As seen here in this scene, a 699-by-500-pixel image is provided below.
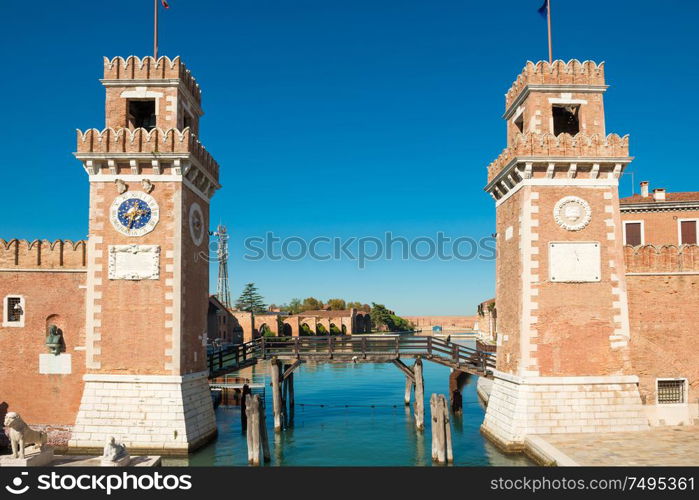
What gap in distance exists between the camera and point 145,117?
24891 mm

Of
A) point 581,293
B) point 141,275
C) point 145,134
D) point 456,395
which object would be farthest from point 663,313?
point 145,134

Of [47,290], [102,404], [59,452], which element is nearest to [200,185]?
[47,290]

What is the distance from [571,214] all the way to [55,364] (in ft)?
66.3

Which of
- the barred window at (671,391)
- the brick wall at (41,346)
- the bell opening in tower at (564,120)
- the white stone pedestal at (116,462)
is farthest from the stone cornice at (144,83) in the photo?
the barred window at (671,391)

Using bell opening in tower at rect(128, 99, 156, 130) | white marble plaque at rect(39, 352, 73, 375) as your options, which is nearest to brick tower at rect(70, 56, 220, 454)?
white marble plaque at rect(39, 352, 73, 375)

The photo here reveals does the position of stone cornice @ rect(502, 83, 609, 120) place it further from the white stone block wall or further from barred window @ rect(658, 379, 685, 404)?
barred window @ rect(658, 379, 685, 404)

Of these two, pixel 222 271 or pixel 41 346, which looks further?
pixel 222 271

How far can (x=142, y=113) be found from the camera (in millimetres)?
24719

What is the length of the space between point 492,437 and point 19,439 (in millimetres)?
15850

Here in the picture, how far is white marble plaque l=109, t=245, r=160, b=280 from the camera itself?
68.8 feet

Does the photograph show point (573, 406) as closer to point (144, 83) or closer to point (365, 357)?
point (365, 357)

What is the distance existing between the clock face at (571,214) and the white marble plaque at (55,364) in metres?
19.1

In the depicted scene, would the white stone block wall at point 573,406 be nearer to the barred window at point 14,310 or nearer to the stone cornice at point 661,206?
the stone cornice at point 661,206
